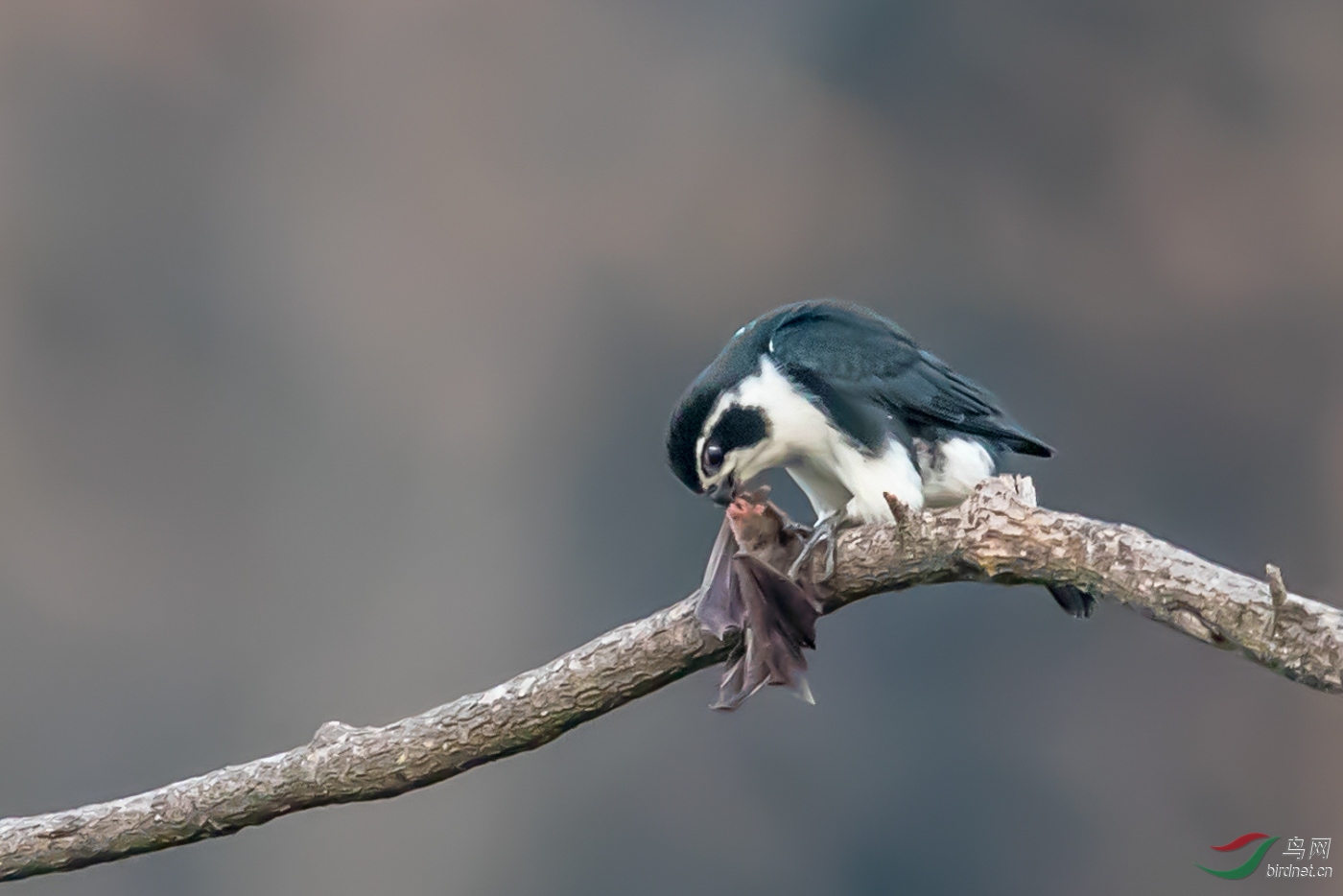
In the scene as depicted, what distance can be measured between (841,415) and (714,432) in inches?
6.8

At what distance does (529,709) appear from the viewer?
4.99ft

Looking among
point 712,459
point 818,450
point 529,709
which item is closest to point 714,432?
point 712,459

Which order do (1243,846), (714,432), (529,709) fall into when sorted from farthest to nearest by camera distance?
(1243,846), (714,432), (529,709)

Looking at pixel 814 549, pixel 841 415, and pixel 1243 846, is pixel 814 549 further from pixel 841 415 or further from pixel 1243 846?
pixel 1243 846

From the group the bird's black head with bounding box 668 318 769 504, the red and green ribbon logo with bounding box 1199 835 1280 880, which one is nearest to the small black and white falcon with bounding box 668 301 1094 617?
the bird's black head with bounding box 668 318 769 504

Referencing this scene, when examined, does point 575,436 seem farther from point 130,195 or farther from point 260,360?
point 130,195

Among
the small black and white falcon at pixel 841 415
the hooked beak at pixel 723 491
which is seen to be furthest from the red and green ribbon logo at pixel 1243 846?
the hooked beak at pixel 723 491

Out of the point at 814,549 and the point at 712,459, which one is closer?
the point at 814,549

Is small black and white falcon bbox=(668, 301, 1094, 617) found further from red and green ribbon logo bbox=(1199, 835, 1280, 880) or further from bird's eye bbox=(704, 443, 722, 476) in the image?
red and green ribbon logo bbox=(1199, 835, 1280, 880)

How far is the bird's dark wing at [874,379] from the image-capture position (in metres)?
1.78

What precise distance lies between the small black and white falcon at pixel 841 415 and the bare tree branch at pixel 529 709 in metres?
0.22

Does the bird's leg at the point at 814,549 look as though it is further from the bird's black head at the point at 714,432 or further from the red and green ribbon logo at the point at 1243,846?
the red and green ribbon logo at the point at 1243,846

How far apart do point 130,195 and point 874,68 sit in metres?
1.90

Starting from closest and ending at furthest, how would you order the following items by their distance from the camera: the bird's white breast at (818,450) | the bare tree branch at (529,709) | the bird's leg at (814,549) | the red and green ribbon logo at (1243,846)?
the bare tree branch at (529,709) < the bird's leg at (814,549) < the bird's white breast at (818,450) < the red and green ribbon logo at (1243,846)
